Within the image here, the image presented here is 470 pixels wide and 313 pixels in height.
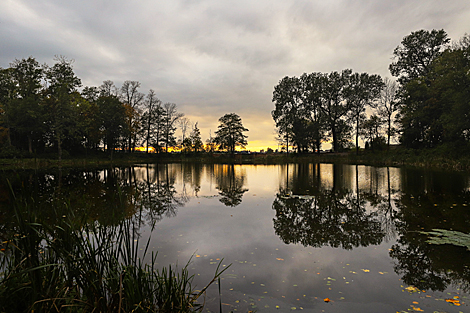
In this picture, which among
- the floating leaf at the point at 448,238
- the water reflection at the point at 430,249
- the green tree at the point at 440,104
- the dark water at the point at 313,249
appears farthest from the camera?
the green tree at the point at 440,104

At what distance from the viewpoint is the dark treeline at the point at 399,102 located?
2638 centimetres

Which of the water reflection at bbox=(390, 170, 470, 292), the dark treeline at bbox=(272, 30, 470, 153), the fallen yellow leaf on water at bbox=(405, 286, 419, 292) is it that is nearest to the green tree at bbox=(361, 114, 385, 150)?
the dark treeline at bbox=(272, 30, 470, 153)

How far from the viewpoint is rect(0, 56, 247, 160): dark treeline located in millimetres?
36781

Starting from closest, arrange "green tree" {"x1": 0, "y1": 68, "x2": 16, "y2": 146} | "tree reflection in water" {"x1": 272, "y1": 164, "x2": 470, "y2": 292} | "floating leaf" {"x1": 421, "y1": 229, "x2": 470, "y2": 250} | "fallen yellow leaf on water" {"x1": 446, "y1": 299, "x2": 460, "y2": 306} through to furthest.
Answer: "fallen yellow leaf on water" {"x1": 446, "y1": 299, "x2": 460, "y2": 306}, "tree reflection in water" {"x1": 272, "y1": 164, "x2": 470, "y2": 292}, "floating leaf" {"x1": 421, "y1": 229, "x2": 470, "y2": 250}, "green tree" {"x1": 0, "y1": 68, "x2": 16, "y2": 146}

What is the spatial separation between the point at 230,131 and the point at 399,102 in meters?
38.8

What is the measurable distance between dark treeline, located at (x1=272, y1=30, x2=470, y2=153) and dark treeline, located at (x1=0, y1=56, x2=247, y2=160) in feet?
87.6

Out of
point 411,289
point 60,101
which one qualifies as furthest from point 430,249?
point 60,101

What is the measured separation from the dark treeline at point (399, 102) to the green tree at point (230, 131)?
49.5 feet

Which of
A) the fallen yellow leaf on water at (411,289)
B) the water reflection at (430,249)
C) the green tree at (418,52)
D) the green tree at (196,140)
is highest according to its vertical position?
the green tree at (418,52)

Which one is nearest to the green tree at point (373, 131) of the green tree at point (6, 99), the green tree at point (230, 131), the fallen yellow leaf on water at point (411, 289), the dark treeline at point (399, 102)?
the dark treeline at point (399, 102)

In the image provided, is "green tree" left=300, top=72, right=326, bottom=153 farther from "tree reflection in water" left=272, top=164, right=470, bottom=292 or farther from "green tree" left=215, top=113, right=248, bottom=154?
"tree reflection in water" left=272, top=164, right=470, bottom=292

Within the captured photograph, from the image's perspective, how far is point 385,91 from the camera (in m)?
42.4

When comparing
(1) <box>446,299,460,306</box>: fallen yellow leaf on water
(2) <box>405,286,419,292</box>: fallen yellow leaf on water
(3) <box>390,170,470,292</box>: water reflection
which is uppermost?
(3) <box>390,170,470,292</box>: water reflection

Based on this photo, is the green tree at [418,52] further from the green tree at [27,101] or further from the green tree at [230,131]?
the green tree at [27,101]
